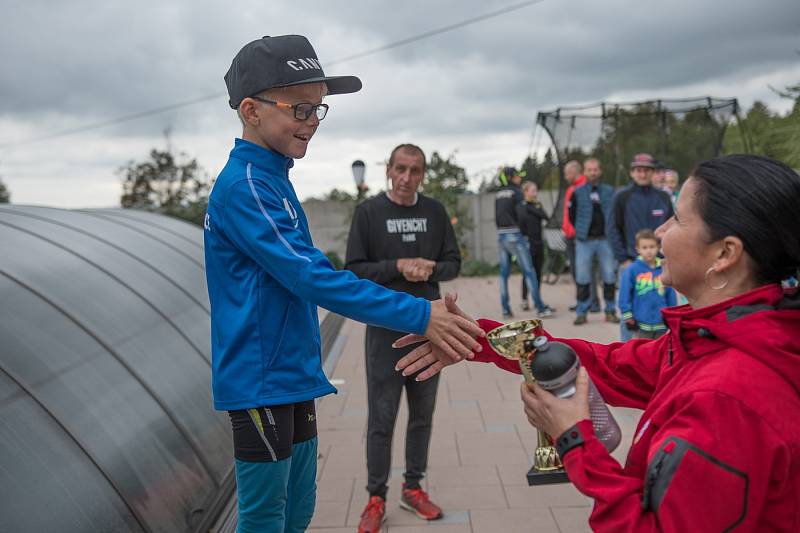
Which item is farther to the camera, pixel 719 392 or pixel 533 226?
pixel 533 226

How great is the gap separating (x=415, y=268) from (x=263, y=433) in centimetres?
154

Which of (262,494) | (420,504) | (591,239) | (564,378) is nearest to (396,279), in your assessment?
(420,504)

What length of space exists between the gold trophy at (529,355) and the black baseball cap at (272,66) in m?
1.08

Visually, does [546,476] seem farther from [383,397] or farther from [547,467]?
[383,397]

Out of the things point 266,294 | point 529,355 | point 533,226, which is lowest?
point 533,226

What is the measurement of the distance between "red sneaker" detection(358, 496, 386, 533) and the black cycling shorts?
152 cm

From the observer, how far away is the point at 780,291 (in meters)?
1.45

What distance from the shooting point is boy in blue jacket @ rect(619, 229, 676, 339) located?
517 cm

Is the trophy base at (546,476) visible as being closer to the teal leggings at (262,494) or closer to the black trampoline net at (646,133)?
the teal leggings at (262,494)

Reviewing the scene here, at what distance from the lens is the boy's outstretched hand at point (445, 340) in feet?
6.77

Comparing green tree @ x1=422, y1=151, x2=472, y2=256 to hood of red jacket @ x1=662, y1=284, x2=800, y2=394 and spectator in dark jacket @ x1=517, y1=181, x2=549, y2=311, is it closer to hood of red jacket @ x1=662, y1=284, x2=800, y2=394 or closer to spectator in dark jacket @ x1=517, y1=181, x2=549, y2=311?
spectator in dark jacket @ x1=517, y1=181, x2=549, y2=311

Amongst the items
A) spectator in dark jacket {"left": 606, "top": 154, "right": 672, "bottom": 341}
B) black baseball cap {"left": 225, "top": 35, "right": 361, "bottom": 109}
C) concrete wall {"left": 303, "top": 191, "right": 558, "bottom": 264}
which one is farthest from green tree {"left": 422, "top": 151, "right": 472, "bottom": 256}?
black baseball cap {"left": 225, "top": 35, "right": 361, "bottom": 109}

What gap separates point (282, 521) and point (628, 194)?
6315 millimetres

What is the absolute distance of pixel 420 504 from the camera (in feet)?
12.2
